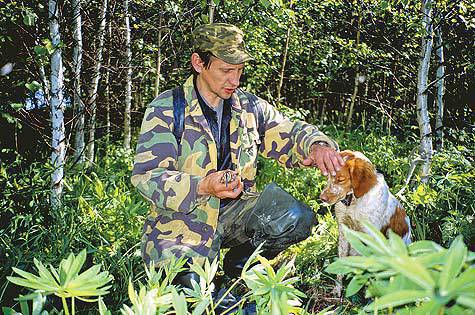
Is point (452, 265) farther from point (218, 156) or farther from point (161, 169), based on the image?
point (218, 156)

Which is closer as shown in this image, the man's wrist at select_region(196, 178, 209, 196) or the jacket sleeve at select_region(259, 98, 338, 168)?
the man's wrist at select_region(196, 178, 209, 196)

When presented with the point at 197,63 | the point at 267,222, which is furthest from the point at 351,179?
the point at 197,63

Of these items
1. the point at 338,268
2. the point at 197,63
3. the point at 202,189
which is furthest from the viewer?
the point at 197,63

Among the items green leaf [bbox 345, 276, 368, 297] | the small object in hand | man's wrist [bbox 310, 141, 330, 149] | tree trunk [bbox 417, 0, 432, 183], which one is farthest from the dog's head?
green leaf [bbox 345, 276, 368, 297]

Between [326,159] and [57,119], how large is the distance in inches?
88.1

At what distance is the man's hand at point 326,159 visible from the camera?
2.81 meters

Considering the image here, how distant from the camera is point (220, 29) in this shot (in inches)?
123

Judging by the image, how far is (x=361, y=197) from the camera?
9.59 feet

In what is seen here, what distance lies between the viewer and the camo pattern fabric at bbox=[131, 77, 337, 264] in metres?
2.70

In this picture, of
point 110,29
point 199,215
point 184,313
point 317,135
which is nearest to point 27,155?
point 110,29

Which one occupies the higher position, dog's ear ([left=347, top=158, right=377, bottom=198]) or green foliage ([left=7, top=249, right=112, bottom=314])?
green foliage ([left=7, top=249, right=112, bottom=314])

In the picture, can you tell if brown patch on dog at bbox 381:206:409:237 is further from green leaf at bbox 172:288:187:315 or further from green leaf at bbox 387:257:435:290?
green leaf at bbox 387:257:435:290

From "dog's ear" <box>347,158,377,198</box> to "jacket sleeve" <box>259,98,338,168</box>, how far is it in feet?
0.95

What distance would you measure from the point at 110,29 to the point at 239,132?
3382mm
